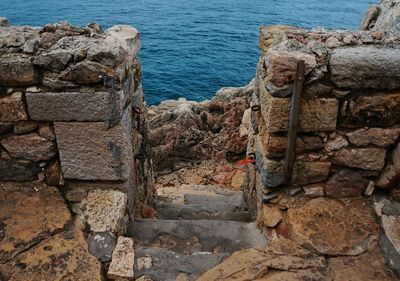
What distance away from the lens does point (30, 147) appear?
3.92 m

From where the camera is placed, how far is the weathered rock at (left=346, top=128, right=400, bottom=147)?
388cm

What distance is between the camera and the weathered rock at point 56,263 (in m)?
3.21

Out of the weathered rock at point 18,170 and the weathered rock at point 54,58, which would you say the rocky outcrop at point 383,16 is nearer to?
the weathered rock at point 54,58

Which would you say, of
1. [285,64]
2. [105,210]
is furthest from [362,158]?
[105,210]

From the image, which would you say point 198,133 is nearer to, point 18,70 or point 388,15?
point 388,15

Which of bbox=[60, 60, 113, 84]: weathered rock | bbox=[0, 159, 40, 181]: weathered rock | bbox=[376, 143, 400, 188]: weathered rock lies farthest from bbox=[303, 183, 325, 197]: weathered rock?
bbox=[0, 159, 40, 181]: weathered rock

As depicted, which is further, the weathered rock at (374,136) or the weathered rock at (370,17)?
the weathered rock at (370,17)

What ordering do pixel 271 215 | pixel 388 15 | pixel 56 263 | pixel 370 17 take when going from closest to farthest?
pixel 56 263
pixel 271 215
pixel 388 15
pixel 370 17

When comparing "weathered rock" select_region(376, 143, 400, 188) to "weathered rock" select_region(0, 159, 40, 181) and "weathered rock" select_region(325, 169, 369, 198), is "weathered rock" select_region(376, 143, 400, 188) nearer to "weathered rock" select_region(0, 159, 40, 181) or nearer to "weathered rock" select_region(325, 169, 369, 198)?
"weathered rock" select_region(325, 169, 369, 198)

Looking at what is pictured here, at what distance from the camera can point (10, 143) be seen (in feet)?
12.8

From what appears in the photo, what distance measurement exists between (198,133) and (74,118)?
6305 mm

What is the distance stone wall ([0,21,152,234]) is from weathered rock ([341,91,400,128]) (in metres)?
2.33

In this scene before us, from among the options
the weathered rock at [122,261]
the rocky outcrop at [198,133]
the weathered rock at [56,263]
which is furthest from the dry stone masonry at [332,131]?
the rocky outcrop at [198,133]

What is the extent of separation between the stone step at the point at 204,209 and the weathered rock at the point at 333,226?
4.74ft
